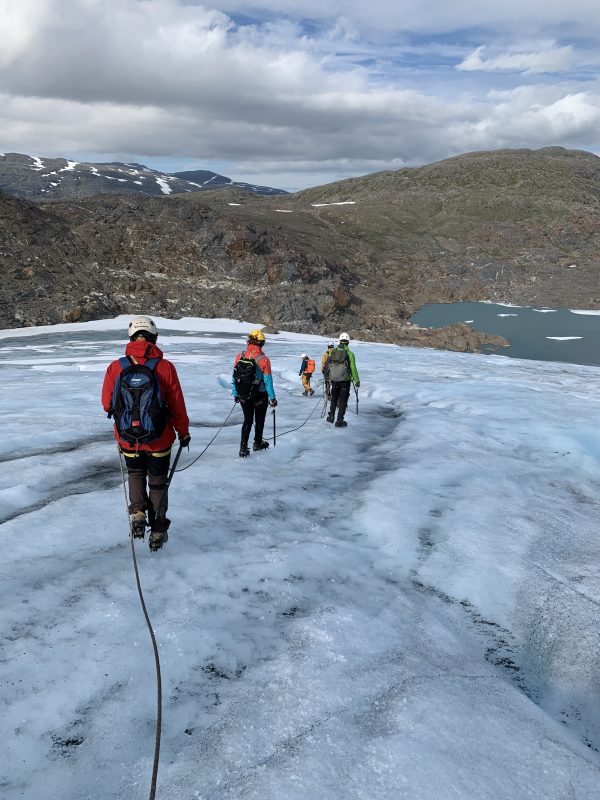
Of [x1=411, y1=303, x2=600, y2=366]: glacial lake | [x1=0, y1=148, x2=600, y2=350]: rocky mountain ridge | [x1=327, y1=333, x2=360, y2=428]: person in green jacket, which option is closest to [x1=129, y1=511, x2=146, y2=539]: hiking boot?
[x1=327, y1=333, x2=360, y2=428]: person in green jacket

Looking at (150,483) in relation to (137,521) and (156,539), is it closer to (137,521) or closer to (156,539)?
(137,521)

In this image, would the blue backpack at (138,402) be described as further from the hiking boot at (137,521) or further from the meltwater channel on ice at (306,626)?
the meltwater channel on ice at (306,626)

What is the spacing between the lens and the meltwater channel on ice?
10.5 feet

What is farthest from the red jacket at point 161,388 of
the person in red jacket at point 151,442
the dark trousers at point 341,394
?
the dark trousers at point 341,394

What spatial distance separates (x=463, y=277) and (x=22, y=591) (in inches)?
2764

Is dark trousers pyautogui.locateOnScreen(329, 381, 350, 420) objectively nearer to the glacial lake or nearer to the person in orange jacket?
the person in orange jacket

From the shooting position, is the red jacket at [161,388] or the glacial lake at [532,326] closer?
the red jacket at [161,388]

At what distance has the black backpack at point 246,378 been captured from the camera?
8.60m

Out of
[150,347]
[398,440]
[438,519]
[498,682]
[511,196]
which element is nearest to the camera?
[498,682]

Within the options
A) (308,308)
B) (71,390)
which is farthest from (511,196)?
(71,390)

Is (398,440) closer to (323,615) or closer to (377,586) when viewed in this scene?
(377,586)

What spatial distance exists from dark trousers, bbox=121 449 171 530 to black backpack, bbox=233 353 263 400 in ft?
11.2

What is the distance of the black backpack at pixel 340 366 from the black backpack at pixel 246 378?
2966mm

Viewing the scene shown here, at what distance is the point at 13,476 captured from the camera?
7.19 m
